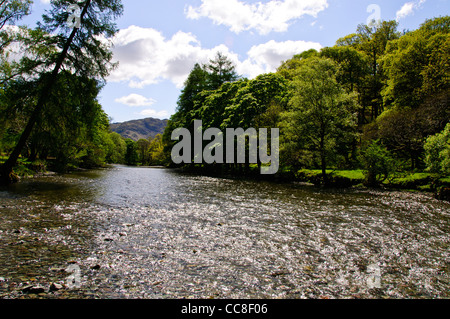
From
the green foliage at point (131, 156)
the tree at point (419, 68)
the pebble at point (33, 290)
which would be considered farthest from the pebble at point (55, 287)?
the green foliage at point (131, 156)

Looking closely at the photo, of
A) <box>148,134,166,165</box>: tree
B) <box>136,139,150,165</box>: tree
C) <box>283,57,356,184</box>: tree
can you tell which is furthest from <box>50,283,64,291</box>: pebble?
<box>136,139,150,165</box>: tree

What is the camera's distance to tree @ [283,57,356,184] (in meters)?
25.3

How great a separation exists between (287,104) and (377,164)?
41.5ft

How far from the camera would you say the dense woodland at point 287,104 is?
750 inches

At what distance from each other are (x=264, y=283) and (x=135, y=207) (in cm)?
898

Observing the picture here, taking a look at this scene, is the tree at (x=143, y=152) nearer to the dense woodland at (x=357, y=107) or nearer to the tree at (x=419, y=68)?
the dense woodland at (x=357, y=107)

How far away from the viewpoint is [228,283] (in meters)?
4.89

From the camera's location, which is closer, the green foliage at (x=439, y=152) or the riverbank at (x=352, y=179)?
the green foliage at (x=439, y=152)

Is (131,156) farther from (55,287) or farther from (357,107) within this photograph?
(55,287)

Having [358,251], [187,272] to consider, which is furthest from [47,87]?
[358,251]

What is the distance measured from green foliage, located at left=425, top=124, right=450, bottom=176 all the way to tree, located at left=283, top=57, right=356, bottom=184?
7360 mm

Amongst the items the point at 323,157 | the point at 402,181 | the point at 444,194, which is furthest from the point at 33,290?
the point at 402,181

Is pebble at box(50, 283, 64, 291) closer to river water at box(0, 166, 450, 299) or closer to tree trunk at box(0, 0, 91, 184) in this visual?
river water at box(0, 166, 450, 299)

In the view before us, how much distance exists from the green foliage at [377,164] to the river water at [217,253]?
38.0 feet
